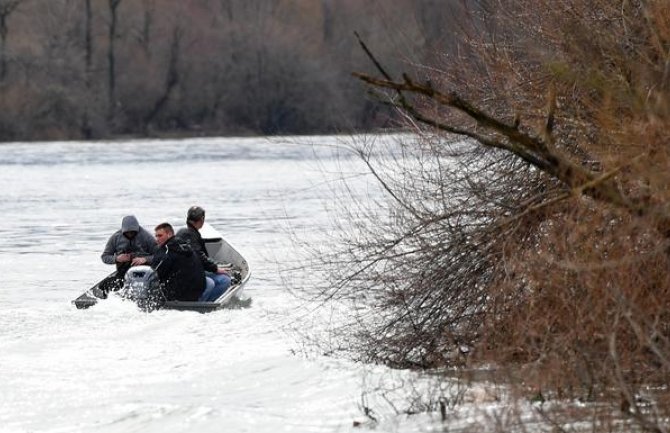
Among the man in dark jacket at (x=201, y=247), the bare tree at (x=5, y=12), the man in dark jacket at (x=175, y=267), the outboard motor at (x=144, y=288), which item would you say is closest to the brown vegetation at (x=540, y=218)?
the man in dark jacket at (x=175, y=267)

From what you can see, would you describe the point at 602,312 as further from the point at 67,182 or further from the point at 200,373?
the point at 67,182

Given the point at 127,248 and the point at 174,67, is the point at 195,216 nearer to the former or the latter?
the point at 127,248

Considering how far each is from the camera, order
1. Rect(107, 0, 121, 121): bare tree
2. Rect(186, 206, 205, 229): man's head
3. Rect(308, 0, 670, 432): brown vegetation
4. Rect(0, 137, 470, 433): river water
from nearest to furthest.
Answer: Rect(308, 0, 670, 432): brown vegetation < Rect(0, 137, 470, 433): river water < Rect(186, 206, 205, 229): man's head < Rect(107, 0, 121, 121): bare tree

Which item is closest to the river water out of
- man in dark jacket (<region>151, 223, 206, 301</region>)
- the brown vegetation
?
man in dark jacket (<region>151, 223, 206, 301</region>)

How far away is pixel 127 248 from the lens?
16.2m

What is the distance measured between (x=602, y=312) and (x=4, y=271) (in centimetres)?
1417

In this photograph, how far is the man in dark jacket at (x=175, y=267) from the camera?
15.1 meters

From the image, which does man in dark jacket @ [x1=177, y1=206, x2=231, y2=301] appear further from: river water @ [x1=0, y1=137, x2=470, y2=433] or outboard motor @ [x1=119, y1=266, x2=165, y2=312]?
outboard motor @ [x1=119, y1=266, x2=165, y2=312]

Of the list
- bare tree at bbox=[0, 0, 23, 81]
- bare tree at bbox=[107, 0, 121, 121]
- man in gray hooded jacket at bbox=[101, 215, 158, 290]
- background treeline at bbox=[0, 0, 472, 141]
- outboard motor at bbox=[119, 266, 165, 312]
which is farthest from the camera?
bare tree at bbox=[0, 0, 23, 81]

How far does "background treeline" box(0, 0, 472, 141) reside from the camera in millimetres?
61844

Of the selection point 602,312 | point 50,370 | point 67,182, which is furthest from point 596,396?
point 67,182

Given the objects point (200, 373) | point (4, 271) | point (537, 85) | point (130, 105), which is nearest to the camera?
point (537, 85)

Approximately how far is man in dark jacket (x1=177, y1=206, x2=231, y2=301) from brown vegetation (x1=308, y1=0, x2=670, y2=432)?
11.7 ft

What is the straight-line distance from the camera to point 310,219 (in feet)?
87.1
